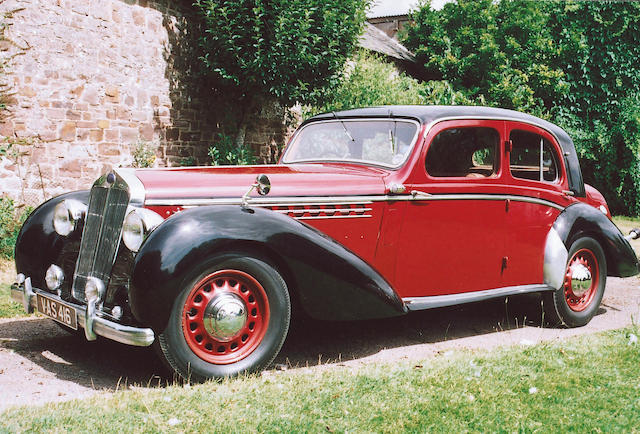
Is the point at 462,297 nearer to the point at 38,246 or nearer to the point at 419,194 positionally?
the point at 419,194

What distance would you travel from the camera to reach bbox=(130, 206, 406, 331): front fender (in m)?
3.53

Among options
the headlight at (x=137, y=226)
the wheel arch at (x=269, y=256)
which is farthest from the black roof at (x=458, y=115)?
the headlight at (x=137, y=226)

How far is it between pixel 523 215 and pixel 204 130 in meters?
6.98

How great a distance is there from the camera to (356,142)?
203 inches

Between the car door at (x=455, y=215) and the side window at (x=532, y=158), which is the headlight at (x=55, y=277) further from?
the side window at (x=532, y=158)

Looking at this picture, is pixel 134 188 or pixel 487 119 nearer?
pixel 134 188

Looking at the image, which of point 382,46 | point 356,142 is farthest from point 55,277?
point 382,46

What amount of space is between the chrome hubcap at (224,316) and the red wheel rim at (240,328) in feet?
0.04

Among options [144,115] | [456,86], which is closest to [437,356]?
[144,115]

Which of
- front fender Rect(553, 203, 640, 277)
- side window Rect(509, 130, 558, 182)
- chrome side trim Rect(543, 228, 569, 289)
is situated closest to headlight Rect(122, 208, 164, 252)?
side window Rect(509, 130, 558, 182)

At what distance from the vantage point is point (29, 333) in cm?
487

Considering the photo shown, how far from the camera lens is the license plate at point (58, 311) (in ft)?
12.5

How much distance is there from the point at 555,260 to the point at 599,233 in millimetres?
634

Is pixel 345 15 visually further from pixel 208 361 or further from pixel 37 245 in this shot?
pixel 208 361
